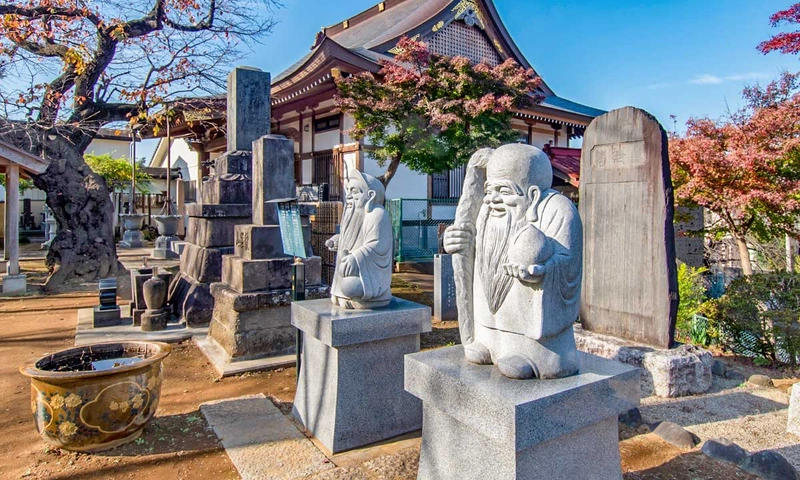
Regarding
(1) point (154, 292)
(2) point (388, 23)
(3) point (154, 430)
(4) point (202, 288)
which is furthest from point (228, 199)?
(2) point (388, 23)

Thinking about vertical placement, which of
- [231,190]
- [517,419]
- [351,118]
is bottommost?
[517,419]

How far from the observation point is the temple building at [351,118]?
10.8m

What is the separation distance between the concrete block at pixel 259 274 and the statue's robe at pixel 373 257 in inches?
83.7

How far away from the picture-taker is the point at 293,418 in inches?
158

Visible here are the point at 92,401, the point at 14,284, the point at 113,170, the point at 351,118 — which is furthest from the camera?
the point at 113,170

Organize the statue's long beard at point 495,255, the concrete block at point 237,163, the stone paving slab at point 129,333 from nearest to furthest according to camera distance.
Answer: the statue's long beard at point 495,255 < the stone paving slab at point 129,333 < the concrete block at point 237,163

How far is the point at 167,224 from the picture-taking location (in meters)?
15.6

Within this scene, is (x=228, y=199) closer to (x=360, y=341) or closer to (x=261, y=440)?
(x=261, y=440)

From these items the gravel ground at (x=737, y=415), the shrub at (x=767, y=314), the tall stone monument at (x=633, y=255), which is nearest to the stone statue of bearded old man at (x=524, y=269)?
the gravel ground at (x=737, y=415)

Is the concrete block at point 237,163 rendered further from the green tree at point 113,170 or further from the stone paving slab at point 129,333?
the green tree at point 113,170

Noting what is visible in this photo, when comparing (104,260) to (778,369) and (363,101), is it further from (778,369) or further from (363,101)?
(778,369)

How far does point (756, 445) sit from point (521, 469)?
9.00 ft

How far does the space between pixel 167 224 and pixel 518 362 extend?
15.6 m

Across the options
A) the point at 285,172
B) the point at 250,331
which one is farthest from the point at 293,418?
the point at 285,172
